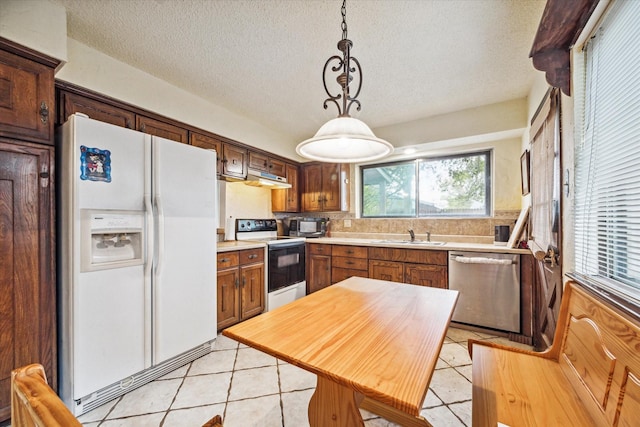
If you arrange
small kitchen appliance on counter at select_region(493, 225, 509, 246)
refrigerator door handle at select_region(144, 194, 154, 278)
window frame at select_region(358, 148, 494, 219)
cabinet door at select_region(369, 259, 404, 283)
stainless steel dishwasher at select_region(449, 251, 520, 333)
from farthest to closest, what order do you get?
1. window frame at select_region(358, 148, 494, 219)
2. cabinet door at select_region(369, 259, 404, 283)
3. small kitchen appliance on counter at select_region(493, 225, 509, 246)
4. stainless steel dishwasher at select_region(449, 251, 520, 333)
5. refrigerator door handle at select_region(144, 194, 154, 278)

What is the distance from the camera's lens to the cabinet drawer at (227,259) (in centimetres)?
260

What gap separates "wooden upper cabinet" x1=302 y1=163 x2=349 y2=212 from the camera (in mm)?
3980

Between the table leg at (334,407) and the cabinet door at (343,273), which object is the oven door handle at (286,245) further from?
the table leg at (334,407)

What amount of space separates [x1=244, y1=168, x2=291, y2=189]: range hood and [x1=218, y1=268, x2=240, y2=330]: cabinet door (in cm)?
119

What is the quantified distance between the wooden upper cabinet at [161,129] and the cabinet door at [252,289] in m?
1.47

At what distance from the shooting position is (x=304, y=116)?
11.0 ft

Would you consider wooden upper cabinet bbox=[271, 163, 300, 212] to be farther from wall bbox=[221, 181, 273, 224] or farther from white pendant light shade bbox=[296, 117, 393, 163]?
white pendant light shade bbox=[296, 117, 393, 163]

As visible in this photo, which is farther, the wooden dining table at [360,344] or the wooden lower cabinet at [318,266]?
the wooden lower cabinet at [318,266]

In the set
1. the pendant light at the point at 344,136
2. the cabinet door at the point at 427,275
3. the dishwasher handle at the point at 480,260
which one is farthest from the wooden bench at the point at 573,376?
the cabinet door at the point at 427,275

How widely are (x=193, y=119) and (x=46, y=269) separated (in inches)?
70.9

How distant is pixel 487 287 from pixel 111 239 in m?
3.24

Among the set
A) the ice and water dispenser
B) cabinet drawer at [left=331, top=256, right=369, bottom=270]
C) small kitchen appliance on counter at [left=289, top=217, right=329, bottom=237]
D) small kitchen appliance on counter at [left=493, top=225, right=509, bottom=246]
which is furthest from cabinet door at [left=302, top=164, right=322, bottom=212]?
the ice and water dispenser

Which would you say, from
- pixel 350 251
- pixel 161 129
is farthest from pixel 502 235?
pixel 161 129

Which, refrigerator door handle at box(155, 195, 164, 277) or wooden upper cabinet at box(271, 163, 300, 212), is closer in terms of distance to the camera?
refrigerator door handle at box(155, 195, 164, 277)
